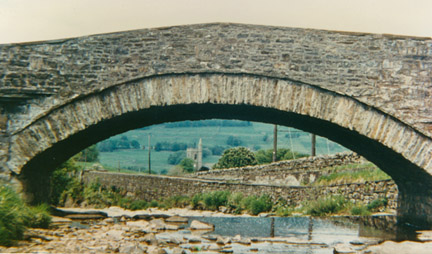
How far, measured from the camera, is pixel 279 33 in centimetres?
716

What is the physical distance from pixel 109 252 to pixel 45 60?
3.12 meters

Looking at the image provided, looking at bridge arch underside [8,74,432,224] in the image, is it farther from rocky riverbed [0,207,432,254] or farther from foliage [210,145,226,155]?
foliage [210,145,226,155]

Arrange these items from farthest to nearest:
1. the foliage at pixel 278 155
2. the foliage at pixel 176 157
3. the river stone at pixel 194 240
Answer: the foliage at pixel 176 157, the foliage at pixel 278 155, the river stone at pixel 194 240

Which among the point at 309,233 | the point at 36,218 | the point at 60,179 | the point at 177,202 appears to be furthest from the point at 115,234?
the point at 177,202

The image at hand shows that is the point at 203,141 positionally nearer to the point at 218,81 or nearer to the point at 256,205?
the point at 256,205

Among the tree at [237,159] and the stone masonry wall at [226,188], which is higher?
the tree at [237,159]

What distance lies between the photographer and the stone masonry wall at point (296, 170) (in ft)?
60.5

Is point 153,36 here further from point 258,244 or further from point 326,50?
point 258,244

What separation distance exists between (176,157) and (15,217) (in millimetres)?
60693

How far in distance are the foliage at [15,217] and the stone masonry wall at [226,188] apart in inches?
304

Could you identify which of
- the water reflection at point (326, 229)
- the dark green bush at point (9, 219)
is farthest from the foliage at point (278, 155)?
the dark green bush at point (9, 219)

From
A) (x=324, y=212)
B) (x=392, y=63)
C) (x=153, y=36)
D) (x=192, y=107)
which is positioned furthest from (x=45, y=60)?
(x=324, y=212)

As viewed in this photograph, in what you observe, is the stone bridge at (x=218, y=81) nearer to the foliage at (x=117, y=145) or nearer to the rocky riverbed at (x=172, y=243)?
the rocky riverbed at (x=172, y=243)

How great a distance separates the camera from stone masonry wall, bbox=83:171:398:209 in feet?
39.7
